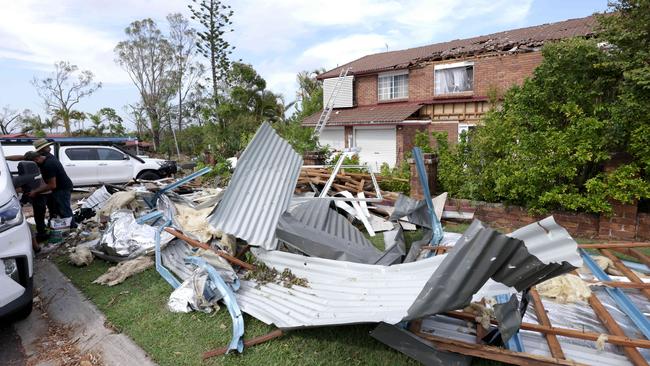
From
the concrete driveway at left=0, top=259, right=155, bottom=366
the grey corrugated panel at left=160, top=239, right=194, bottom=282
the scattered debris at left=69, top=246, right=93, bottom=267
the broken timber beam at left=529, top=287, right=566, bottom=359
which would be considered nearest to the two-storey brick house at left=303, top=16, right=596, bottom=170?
the broken timber beam at left=529, top=287, right=566, bottom=359

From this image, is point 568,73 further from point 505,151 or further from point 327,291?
point 327,291

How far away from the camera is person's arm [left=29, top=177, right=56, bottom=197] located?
5.68 m

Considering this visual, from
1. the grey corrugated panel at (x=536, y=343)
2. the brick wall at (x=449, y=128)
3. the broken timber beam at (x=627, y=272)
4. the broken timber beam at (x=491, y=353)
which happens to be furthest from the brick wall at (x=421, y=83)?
the broken timber beam at (x=491, y=353)

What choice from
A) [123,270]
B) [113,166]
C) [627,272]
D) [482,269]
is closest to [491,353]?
[482,269]

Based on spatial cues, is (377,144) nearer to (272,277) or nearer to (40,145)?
(40,145)

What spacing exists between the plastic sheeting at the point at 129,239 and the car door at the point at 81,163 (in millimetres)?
7734

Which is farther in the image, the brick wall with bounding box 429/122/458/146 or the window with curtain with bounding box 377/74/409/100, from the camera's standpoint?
the window with curtain with bounding box 377/74/409/100

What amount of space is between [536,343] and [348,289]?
1.39 meters

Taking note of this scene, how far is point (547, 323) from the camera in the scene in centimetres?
262

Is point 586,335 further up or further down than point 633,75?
further down

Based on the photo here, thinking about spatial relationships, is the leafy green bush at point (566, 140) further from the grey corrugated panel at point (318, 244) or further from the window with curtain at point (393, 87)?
the window with curtain at point (393, 87)

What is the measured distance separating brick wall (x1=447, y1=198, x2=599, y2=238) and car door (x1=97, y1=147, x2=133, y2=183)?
34.8ft

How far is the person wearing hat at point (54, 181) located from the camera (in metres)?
5.63

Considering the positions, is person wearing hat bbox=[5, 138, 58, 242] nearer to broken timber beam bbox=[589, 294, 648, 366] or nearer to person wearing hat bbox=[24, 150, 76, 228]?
person wearing hat bbox=[24, 150, 76, 228]
